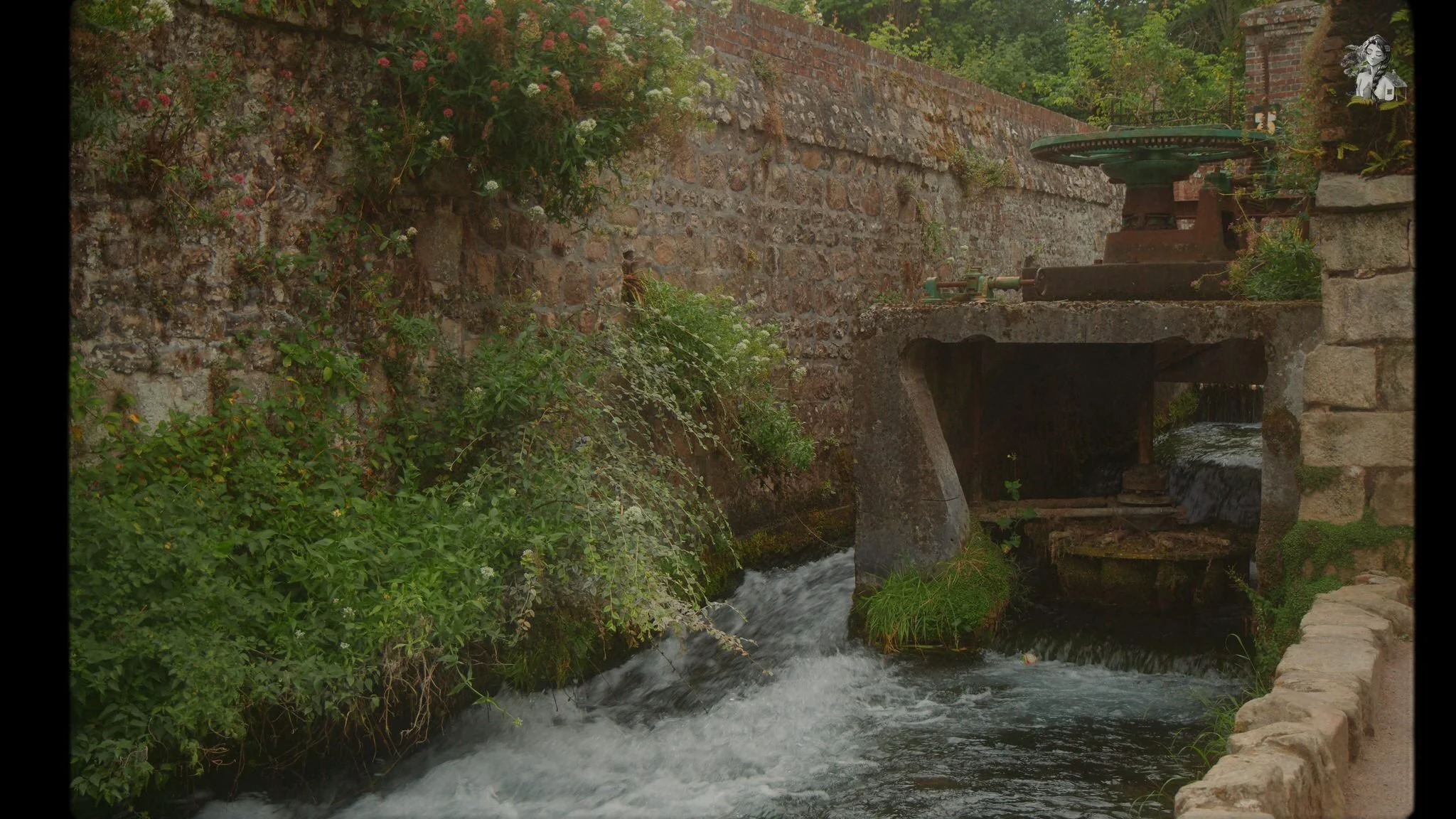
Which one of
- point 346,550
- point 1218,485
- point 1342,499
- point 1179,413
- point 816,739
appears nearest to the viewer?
point 346,550

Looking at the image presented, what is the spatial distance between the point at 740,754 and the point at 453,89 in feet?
10.2

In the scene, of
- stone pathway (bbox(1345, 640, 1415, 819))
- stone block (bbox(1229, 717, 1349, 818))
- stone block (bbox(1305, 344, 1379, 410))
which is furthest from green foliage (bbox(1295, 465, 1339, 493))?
stone block (bbox(1229, 717, 1349, 818))

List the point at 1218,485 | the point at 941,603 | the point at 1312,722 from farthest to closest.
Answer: the point at 1218,485
the point at 941,603
the point at 1312,722

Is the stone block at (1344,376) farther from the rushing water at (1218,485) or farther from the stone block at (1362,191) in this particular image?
the rushing water at (1218,485)

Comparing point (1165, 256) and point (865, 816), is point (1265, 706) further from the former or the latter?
point (1165, 256)

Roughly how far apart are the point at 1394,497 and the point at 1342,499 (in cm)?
21

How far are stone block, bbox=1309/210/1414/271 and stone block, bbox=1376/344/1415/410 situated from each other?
366 mm

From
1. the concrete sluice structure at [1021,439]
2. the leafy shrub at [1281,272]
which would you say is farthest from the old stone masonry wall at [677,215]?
the leafy shrub at [1281,272]

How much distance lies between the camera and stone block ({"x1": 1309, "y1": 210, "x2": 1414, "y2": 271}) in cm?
572

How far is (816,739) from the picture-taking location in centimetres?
580

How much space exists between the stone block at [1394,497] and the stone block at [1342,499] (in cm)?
6

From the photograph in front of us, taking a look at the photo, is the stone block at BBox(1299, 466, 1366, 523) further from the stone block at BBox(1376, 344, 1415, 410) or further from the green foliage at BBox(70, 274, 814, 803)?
the green foliage at BBox(70, 274, 814, 803)

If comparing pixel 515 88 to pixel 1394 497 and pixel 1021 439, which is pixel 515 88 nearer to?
pixel 1394 497
